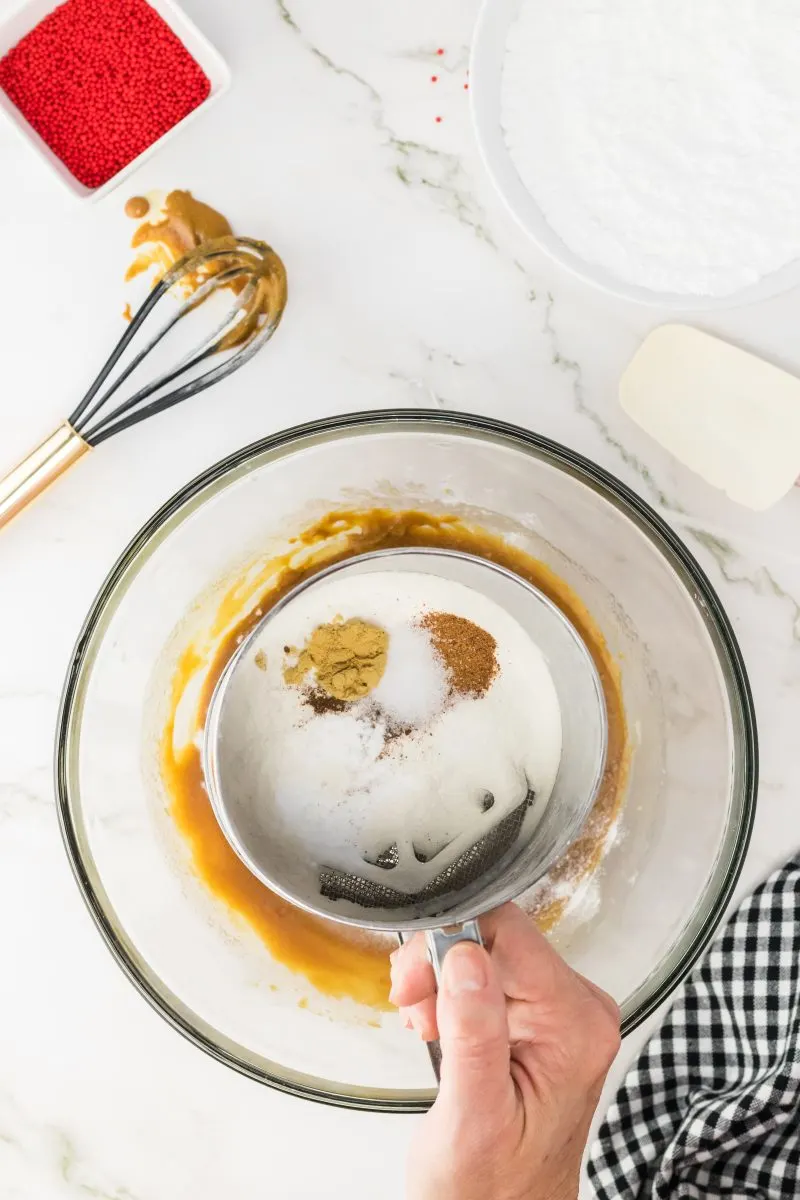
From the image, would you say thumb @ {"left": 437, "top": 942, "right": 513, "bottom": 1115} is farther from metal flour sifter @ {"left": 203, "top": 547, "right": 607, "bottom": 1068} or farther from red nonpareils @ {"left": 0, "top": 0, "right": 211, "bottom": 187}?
red nonpareils @ {"left": 0, "top": 0, "right": 211, "bottom": 187}

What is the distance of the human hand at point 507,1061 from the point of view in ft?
1.74

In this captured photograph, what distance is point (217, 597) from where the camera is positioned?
711 mm

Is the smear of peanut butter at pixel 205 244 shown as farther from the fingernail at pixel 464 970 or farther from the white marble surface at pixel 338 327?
the fingernail at pixel 464 970

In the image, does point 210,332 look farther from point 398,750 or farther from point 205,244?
point 398,750

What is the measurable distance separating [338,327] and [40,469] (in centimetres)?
27

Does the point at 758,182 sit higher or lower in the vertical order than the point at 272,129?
lower

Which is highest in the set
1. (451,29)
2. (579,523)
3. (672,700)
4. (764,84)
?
(451,29)

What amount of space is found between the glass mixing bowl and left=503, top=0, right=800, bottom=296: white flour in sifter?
0.66 feet

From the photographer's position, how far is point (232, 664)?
66cm

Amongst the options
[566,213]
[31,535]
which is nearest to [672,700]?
[566,213]

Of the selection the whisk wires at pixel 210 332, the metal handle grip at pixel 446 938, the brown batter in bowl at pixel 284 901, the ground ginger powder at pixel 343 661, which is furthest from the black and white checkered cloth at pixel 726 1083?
the whisk wires at pixel 210 332

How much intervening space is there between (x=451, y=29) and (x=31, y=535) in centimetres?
54

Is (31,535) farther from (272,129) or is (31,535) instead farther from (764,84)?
(764,84)

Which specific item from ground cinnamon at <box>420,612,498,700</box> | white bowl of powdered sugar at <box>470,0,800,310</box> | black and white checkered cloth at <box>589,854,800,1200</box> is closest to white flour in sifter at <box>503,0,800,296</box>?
white bowl of powdered sugar at <box>470,0,800,310</box>
